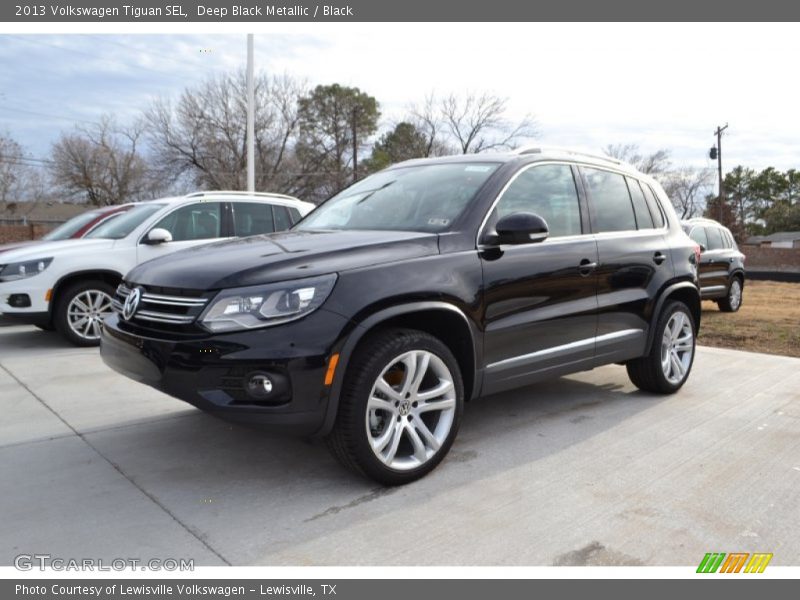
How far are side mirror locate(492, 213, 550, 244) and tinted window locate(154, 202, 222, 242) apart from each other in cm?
517

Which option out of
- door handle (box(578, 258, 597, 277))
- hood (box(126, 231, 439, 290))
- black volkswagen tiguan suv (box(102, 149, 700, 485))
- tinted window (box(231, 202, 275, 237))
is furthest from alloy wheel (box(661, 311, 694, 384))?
tinted window (box(231, 202, 275, 237))

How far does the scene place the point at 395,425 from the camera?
3.33m

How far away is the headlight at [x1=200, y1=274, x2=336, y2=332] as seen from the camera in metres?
3.04

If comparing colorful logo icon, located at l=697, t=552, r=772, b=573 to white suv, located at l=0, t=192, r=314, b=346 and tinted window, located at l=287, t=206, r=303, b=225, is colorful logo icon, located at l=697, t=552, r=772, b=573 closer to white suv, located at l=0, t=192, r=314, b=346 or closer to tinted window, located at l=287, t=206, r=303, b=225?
white suv, located at l=0, t=192, r=314, b=346

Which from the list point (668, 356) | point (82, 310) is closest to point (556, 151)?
point (668, 356)

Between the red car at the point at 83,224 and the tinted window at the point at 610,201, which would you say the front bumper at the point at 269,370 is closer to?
the tinted window at the point at 610,201

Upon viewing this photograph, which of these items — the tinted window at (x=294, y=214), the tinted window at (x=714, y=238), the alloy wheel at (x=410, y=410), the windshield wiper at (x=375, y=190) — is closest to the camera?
the alloy wheel at (x=410, y=410)

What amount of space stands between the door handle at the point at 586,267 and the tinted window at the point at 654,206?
1.15 metres

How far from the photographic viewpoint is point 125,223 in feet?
25.9

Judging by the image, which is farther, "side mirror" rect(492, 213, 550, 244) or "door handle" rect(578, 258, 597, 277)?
"door handle" rect(578, 258, 597, 277)

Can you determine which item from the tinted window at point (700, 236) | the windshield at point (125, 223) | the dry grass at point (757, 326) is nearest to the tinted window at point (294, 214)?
the windshield at point (125, 223)

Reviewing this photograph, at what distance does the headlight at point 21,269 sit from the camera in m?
6.93

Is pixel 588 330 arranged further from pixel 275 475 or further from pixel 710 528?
pixel 275 475

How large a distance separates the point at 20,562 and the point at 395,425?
1.72 metres
